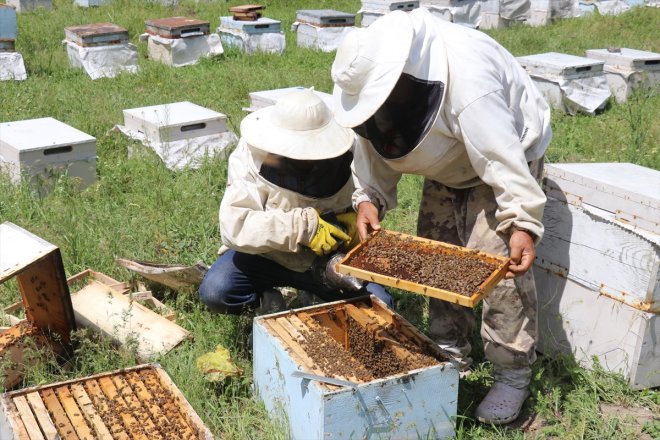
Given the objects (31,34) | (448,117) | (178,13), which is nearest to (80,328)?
(448,117)

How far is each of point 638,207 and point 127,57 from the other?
715cm

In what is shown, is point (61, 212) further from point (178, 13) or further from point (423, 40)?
point (178, 13)

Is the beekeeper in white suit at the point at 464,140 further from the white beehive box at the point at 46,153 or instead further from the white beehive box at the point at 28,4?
the white beehive box at the point at 28,4

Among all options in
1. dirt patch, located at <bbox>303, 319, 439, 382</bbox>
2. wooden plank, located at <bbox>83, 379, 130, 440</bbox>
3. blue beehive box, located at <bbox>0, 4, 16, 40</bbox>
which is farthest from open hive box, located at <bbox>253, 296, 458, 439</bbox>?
blue beehive box, located at <bbox>0, 4, 16, 40</bbox>

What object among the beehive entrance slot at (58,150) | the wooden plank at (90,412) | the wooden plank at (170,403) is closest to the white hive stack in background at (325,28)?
the beehive entrance slot at (58,150)

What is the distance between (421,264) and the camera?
281 cm

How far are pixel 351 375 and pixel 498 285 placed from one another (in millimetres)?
731

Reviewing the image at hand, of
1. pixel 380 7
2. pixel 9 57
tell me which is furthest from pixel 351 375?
pixel 380 7

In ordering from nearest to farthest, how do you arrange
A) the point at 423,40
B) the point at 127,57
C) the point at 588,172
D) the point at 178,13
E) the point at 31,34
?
the point at 423,40
the point at 588,172
the point at 127,57
the point at 31,34
the point at 178,13

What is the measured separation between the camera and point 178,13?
12461mm

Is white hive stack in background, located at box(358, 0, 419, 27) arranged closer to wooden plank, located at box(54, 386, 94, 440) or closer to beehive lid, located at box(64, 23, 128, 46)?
beehive lid, located at box(64, 23, 128, 46)

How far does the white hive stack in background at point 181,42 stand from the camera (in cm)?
923

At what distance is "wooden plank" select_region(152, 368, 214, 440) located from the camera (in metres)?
2.54

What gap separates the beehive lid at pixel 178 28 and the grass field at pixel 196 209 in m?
0.40
